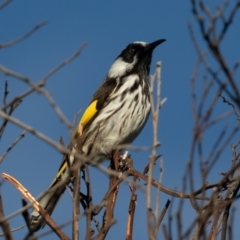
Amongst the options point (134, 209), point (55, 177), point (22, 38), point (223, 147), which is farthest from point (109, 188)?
point (55, 177)

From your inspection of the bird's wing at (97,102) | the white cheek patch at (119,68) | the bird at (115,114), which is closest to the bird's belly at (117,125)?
the bird at (115,114)

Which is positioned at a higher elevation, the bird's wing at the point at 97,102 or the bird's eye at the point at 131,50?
the bird's eye at the point at 131,50

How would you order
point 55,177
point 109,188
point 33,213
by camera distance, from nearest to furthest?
point 109,188 → point 33,213 → point 55,177

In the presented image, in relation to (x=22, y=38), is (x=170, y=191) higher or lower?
lower

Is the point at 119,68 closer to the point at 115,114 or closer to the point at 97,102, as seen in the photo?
the point at 97,102

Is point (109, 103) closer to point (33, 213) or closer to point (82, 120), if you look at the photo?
point (82, 120)

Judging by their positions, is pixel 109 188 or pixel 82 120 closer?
pixel 109 188

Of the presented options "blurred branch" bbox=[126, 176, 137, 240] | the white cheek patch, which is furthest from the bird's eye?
"blurred branch" bbox=[126, 176, 137, 240]

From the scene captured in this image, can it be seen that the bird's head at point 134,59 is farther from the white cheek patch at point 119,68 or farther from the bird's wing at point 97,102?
the bird's wing at point 97,102

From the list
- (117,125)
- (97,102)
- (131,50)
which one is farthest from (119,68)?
(117,125)
